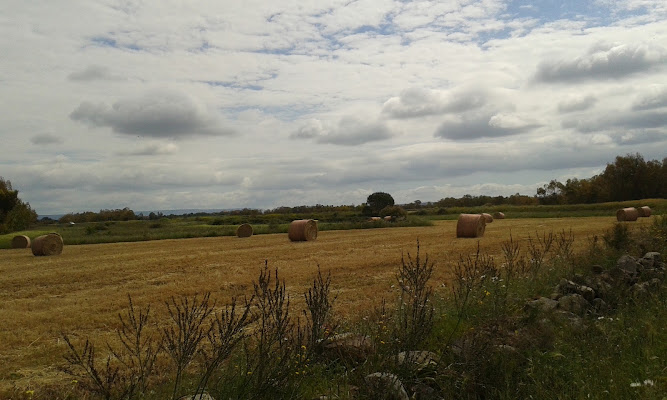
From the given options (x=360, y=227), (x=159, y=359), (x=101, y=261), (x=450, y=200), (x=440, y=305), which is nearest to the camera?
(x=159, y=359)

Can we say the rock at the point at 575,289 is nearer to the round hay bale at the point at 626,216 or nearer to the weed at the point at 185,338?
the weed at the point at 185,338

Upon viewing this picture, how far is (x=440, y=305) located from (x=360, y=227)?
1326 inches

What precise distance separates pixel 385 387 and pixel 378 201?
6201cm

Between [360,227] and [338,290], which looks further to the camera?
[360,227]

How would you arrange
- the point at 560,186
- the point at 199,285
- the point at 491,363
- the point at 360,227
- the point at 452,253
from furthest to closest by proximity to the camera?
the point at 560,186, the point at 360,227, the point at 452,253, the point at 199,285, the point at 491,363

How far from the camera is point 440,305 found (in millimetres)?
8422

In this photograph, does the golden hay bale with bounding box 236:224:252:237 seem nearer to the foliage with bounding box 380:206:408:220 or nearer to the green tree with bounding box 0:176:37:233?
the foliage with bounding box 380:206:408:220

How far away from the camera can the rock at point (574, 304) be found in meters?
7.86

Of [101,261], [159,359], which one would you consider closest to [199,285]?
[159,359]

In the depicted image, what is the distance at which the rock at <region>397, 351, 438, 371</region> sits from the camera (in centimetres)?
543

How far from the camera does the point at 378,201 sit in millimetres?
66625

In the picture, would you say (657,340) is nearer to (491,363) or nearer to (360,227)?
(491,363)

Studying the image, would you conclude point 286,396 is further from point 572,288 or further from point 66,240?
point 66,240

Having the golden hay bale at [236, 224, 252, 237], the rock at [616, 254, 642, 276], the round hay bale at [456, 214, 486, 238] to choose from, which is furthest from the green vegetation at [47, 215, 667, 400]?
the golden hay bale at [236, 224, 252, 237]
